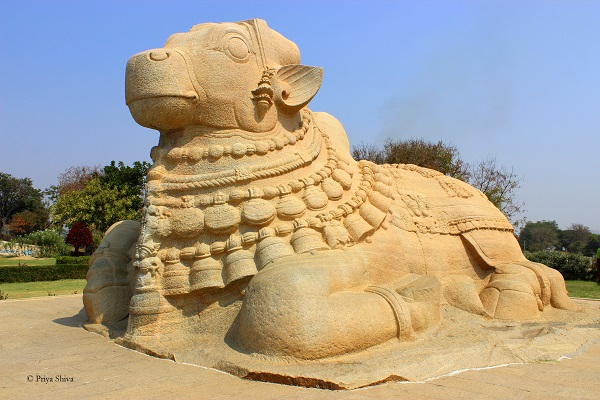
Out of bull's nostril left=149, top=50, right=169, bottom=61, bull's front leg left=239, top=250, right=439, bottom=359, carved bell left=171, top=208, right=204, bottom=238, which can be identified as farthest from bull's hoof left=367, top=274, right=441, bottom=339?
bull's nostril left=149, top=50, right=169, bottom=61

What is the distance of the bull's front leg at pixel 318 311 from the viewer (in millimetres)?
3600

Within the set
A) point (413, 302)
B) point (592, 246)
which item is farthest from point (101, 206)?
point (592, 246)

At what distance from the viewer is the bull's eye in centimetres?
455

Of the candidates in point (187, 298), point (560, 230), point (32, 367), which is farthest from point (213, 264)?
point (560, 230)

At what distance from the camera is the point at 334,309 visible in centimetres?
372

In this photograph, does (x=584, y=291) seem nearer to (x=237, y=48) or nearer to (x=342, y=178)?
(x=342, y=178)

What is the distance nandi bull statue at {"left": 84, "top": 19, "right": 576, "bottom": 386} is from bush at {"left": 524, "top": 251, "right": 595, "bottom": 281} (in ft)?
41.5

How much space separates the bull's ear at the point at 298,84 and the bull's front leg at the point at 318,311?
1.52 metres

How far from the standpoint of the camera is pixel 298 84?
4.94 metres

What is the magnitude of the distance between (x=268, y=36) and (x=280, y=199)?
1584 millimetres

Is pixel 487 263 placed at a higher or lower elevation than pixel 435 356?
higher

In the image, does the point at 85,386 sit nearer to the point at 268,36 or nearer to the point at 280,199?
the point at 280,199

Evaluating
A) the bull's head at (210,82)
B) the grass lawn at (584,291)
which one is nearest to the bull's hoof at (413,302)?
the bull's head at (210,82)

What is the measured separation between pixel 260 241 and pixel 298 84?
5.22ft
